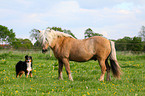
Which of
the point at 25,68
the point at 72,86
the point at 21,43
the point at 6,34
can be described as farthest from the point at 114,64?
the point at 6,34

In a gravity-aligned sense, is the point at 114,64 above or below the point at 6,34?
below

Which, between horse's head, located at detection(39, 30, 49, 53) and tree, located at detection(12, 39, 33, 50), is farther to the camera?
tree, located at detection(12, 39, 33, 50)

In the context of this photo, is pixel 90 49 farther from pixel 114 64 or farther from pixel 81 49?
pixel 114 64

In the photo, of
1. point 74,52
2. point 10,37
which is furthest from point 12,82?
point 10,37

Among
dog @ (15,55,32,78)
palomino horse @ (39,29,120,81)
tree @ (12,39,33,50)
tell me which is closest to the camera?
palomino horse @ (39,29,120,81)

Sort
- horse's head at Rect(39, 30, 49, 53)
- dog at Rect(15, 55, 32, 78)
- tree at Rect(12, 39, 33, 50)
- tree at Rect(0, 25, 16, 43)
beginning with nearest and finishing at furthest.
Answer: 1. horse's head at Rect(39, 30, 49, 53)
2. dog at Rect(15, 55, 32, 78)
3. tree at Rect(12, 39, 33, 50)
4. tree at Rect(0, 25, 16, 43)

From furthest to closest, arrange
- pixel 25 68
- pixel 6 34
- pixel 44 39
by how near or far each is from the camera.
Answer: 1. pixel 6 34
2. pixel 25 68
3. pixel 44 39

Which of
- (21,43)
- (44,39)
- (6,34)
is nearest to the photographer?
(44,39)

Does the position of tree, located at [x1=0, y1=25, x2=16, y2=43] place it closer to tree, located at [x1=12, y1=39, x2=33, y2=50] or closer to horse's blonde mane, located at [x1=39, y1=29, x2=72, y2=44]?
tree, located at [x1=12, y1=39, x2=33, y2=50]

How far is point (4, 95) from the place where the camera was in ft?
15.5

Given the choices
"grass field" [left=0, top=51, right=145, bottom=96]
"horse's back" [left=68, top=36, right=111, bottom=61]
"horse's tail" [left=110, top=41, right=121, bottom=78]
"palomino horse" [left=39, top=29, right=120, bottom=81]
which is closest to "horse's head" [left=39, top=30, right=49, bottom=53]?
"palomino horse" [left=39, top=29, right=120, bottom=81]

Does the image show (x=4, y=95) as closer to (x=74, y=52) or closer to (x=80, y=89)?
(x=80, y=89)

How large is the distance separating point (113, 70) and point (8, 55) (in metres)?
15.2

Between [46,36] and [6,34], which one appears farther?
[6,34]
